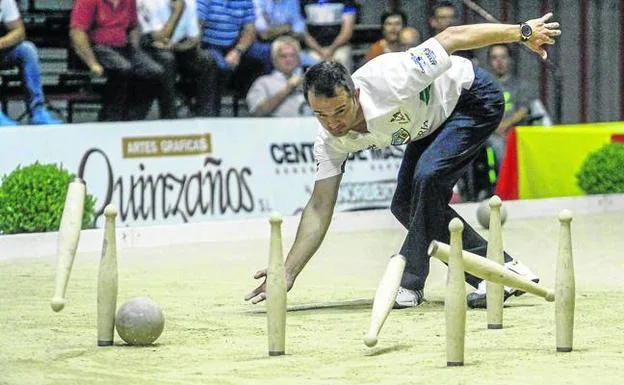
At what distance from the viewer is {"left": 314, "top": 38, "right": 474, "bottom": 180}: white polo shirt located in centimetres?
841

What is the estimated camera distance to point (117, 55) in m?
14.4

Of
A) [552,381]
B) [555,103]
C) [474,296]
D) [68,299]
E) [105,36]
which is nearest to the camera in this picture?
[552,381]

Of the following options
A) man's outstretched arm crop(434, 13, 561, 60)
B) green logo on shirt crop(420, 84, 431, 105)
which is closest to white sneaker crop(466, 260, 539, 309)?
green logo on shirt crop(420, 84, 431, 105)

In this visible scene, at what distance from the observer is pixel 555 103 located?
18766mm

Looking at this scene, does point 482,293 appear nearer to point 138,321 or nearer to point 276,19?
point 138,321

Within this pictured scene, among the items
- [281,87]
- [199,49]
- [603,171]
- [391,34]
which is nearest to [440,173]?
[199,49]

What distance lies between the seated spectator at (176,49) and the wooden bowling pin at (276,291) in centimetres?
786

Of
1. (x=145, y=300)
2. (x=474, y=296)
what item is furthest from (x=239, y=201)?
(x=145, y=300)

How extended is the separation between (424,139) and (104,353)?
2.73 metres

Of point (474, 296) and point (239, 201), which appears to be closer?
point (474, 296)

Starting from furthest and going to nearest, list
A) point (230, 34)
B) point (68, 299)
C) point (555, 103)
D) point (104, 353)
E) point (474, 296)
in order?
point (555, 103) < point (230, 34) < point (68, 299) < point (474, 296) < point (104, 353)

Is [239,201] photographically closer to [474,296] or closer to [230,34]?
[230,34]

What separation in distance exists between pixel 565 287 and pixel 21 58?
8.05 metres

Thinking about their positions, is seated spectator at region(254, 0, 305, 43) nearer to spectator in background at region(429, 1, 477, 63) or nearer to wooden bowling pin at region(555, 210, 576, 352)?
spectator in background at region(429, 1, 477, 63)
